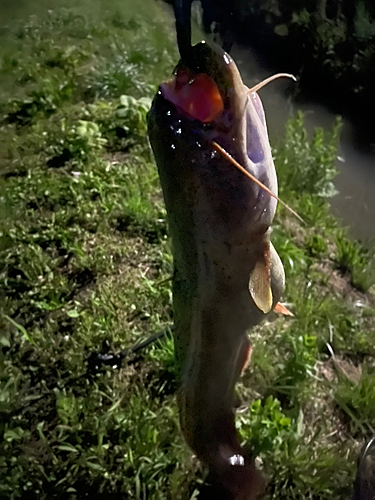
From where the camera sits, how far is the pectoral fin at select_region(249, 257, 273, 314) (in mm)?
843

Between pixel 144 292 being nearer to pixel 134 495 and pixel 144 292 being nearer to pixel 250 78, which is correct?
pixel 134 495

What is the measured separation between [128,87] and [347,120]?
1.59 m

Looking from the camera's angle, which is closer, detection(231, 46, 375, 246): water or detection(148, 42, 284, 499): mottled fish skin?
detection(148, 42, 284, 499): mottled fish skin

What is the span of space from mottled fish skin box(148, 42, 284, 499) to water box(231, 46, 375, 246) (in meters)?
1.32

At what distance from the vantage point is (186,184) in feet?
2.66

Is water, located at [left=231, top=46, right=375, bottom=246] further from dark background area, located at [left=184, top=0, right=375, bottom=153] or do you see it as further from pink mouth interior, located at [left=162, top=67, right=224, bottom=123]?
pink mouth interior, located at [left=162, top=67, right=224, bottom=123]

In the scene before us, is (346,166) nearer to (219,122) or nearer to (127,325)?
(127,325)

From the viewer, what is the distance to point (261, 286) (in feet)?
2.81

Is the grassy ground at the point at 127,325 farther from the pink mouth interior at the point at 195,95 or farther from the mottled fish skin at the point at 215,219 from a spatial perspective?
the pink mouth interior at the point at 195,95

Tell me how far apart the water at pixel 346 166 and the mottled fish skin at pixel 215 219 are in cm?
132

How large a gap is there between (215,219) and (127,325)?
1237mm

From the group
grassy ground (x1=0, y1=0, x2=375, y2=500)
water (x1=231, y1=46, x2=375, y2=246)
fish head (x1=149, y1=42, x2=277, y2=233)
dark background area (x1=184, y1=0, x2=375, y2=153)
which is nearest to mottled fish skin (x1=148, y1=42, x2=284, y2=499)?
fish head (x1=149, y1=42, x2=277, y2=233)

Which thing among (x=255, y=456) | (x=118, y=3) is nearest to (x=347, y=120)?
(x=255, y=456)

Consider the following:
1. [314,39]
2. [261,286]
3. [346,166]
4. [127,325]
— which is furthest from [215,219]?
[346,166]
